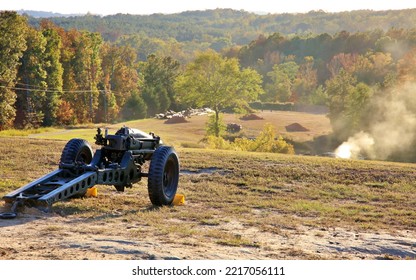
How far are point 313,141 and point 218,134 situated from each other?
38.1 ft

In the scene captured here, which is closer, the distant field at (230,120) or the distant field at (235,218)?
the distant field at (235,218)

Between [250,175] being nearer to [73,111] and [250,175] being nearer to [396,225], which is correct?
[396,225]

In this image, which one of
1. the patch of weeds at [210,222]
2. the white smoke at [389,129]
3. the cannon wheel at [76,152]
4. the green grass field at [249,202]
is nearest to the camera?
the green grass field at [249,202]

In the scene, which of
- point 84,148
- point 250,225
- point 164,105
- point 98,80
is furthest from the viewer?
point 164,105

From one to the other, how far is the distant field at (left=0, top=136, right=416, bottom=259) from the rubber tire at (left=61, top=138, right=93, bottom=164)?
0.90m

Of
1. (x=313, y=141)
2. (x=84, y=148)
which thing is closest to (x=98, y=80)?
(x=313, y=141)

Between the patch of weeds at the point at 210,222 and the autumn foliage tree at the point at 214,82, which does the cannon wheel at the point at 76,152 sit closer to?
the patch of weeds at the point at 210,222

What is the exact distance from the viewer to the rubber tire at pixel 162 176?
12.1 meters

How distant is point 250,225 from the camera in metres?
11.3

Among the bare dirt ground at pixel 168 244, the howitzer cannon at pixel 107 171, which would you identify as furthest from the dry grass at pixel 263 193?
the bare dirt ground at pixel 168 244

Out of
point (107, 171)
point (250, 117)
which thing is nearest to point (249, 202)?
point (107, 171)

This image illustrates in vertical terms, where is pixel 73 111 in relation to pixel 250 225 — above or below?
below

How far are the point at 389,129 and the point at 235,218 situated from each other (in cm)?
4464

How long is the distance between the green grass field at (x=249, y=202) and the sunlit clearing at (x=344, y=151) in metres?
37.9
